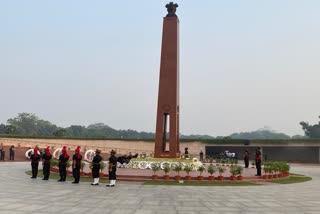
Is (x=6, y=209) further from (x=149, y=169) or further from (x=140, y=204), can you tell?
(x=149, y=169)

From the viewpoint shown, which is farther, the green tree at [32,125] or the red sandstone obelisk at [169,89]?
the green tree at [32,125]

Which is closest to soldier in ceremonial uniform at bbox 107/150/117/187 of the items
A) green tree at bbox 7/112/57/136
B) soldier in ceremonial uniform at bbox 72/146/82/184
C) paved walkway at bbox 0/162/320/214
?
paved walkway at bbox 0/162/320/214

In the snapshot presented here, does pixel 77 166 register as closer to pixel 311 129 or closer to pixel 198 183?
pixel 198 183

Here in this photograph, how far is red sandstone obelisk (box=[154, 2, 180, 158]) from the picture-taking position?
23672mm

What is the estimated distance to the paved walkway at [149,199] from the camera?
933 centimetres

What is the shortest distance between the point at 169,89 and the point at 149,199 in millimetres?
13452

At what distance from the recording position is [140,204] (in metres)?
10.1

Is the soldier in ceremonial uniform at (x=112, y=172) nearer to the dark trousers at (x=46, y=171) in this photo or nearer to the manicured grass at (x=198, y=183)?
the manicured grass at (x=198, y=183)

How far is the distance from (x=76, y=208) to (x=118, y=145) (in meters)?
39.5

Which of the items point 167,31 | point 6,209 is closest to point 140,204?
point 6,209

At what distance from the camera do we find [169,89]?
78.0ft

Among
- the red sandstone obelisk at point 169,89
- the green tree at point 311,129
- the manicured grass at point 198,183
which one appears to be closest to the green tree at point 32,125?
the green tree at point 311,129

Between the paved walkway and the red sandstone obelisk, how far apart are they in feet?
30.5

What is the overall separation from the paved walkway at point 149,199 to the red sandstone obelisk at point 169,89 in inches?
366
